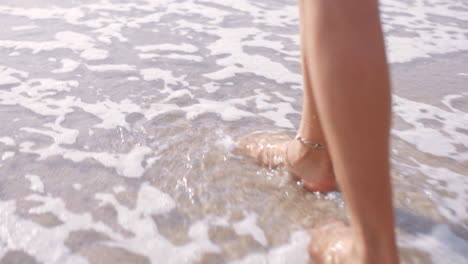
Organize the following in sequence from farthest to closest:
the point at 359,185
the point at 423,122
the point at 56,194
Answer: the point at 423,122, the point at 56,194, the point at 359,185

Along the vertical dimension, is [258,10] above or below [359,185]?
below

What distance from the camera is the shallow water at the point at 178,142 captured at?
141cm

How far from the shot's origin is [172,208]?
153 cm

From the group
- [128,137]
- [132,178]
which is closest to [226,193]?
[132,178]

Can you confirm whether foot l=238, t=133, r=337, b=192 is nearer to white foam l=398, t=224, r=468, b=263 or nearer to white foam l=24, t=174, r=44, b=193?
white foam l=398, t=224, r=468, b=263

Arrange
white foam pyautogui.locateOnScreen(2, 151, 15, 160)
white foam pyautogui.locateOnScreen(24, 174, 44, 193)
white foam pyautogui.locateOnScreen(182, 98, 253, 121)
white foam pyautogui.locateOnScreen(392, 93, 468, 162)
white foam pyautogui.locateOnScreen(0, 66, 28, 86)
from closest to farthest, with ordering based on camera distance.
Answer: white foam pyautogui.locateOnScreen(24, 174, 44, 193) < white foam pyautogui.locateOnScreen(2, 151, 15, 160) < white foam pyautogui.locateOnScreen(392, 93, 468, 162) < white foam pyautogui.locateOnScreen(182, 98, 253, 121) < white foam pyautogui.locateOnScreen(0, 66, 28, 86)

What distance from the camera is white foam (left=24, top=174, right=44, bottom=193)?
1611mm

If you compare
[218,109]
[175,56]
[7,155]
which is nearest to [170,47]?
[175,56]

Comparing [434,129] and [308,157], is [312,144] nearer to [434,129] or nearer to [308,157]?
[308,157]

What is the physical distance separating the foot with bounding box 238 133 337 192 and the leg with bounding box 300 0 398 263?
1.96ft

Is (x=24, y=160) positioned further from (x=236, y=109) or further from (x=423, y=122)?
(x=423, y=122)

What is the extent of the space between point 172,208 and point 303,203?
1.53 ft

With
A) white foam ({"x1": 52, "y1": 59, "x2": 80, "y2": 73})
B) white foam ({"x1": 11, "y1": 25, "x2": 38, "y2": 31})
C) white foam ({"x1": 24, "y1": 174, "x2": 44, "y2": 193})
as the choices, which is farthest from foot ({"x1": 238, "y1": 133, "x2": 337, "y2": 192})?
white foam ({"x1": 11, "y1": 25, "x2": 38, "y2": 31})

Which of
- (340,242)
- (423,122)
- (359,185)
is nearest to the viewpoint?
(359,185)
